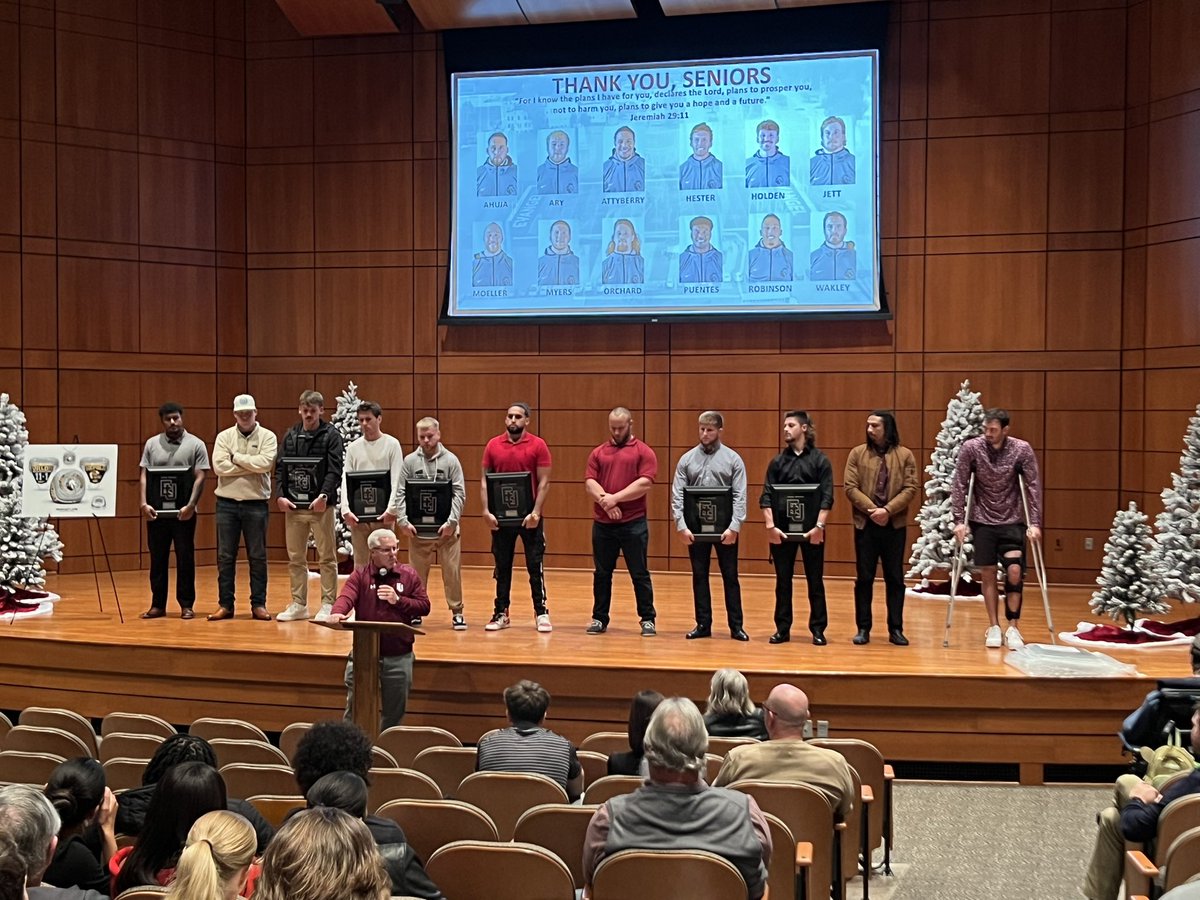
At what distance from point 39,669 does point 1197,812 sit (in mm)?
7265

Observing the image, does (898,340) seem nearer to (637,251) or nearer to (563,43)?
(637,251)

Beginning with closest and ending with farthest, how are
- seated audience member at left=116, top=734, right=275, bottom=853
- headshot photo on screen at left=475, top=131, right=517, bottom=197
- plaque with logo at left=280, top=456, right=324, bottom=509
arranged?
seated audience member at left=116, top=734, right=275, bottom=853 → plaque with logo at left=280, top=456, right=324, bottom=509 → headshot photo on screen at left=475, top=131, right=517, bottom=197

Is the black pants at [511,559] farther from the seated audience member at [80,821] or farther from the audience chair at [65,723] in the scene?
the seated audience member at [80,821]

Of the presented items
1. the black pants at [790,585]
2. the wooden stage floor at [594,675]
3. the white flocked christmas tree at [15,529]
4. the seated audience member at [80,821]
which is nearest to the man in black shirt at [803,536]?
the black pants at [790,585]

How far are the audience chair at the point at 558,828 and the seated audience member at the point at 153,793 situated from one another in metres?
0.82

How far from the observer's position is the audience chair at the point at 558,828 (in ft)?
13.9

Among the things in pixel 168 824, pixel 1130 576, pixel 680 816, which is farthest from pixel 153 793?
pixel 1130 576

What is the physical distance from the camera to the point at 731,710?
5516mm

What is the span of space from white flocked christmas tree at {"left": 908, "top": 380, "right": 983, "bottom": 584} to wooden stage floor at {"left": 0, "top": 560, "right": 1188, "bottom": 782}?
4.39 feet

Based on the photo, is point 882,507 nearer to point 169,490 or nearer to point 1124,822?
point 1124,822

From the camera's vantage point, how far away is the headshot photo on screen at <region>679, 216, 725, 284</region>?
39.8ft

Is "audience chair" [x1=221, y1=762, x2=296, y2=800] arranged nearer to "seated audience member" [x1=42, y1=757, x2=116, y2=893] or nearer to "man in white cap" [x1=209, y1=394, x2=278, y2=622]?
"seated audience member" [x1=42, y1=757, x2=116, y2=893]

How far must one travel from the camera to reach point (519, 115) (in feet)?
41.0

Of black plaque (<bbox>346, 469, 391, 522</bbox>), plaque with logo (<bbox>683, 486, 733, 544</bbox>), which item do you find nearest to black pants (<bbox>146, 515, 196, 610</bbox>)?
black plaque (<bbox>346, 469, 391, 522</bbox>)
